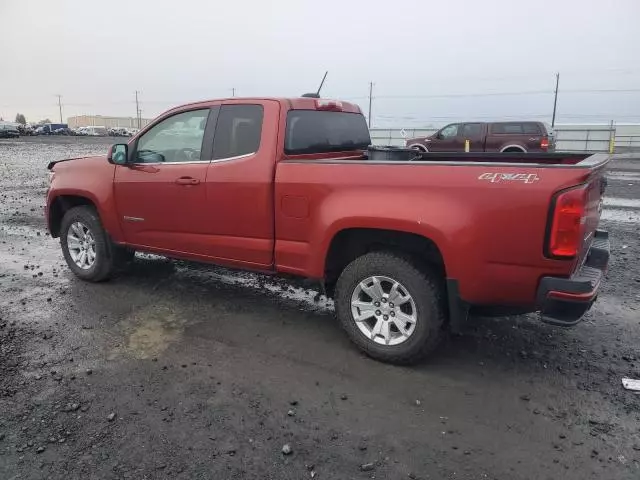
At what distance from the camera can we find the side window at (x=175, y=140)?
4.77 m

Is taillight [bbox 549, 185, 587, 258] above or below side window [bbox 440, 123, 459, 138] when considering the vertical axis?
below

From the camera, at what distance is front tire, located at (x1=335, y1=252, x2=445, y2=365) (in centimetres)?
361

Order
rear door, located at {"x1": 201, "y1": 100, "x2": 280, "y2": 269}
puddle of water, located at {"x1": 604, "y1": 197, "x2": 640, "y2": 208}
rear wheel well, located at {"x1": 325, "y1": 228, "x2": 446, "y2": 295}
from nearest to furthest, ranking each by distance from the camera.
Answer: rear wheel well, located at {"x1": 325, "y1": 228, "x2": 446, "y2": 295}
rear door, located at {"x1": 201, "y1": 100, "x2": 280, "y2": 269}
puddle of water, located at {"x1": 604, "y1": 197, "x2": 640, "y2": 208}

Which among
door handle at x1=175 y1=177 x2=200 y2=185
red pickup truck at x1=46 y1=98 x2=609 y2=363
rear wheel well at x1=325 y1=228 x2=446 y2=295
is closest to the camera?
red pickup truck at x1=46 y1=98 x2=609 y2=363

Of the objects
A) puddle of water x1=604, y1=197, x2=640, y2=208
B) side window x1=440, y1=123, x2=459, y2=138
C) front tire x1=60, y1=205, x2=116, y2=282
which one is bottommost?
puddle of water x1=604, y1=197, x2=640, y2=208

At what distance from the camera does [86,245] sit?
5734 mm

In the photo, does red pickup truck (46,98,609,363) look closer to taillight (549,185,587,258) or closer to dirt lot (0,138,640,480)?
taillight (549,185,587,258)

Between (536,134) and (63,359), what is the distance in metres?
18.3

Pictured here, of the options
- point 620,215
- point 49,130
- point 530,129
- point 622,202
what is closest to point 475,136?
point 530,129

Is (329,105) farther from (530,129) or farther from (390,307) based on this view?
(530,129)

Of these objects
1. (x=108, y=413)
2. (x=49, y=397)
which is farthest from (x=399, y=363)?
(x=49, y=397)

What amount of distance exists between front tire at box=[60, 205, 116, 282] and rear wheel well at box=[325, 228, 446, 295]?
274 centimetres

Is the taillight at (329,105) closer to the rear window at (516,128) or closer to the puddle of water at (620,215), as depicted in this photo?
the puddle of water at (620,215)

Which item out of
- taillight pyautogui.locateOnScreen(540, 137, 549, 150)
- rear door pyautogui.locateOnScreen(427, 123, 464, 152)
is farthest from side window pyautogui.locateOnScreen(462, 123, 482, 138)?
taillight pyautogui.locateOnScreen(540, 137, 549, 150)
